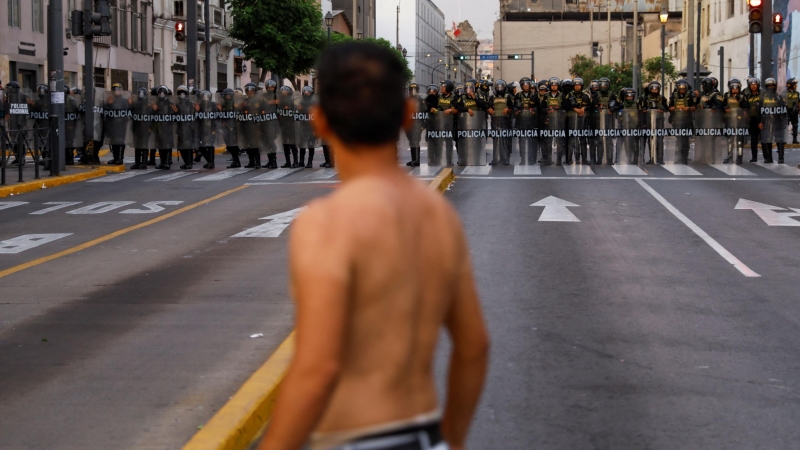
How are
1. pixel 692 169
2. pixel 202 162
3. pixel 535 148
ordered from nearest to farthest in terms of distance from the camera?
pixel 692 169, pixel 535 148, pixel 202 162

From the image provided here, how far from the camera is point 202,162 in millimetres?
29844

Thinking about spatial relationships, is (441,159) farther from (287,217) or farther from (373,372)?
(373,372)

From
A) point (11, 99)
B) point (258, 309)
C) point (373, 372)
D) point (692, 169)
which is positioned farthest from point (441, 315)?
point (11, 99)

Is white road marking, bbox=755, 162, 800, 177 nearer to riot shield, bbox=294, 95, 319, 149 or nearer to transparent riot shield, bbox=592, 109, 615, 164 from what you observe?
transparent riot shield, bbox=592, 109, 615, 164

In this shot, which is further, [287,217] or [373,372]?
[287,217]

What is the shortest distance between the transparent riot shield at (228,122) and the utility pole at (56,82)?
408cm

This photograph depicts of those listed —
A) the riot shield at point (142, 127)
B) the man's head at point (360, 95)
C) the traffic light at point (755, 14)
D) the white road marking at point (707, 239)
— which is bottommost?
the white road marking at point (707, 239)

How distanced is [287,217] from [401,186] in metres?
13.8

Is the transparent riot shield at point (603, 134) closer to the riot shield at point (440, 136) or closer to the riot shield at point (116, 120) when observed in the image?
the riot shield at point (440, 136)

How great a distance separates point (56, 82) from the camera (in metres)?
23.9

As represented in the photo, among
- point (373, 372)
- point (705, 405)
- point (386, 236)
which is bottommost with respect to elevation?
point (705, 405)

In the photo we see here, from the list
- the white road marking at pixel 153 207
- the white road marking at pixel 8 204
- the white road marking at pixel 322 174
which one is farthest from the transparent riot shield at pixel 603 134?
the white road marking at pixel 8 204

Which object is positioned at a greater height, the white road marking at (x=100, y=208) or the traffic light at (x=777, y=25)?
the traffic light at (x=777, y=25)

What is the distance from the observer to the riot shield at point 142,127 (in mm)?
26938
